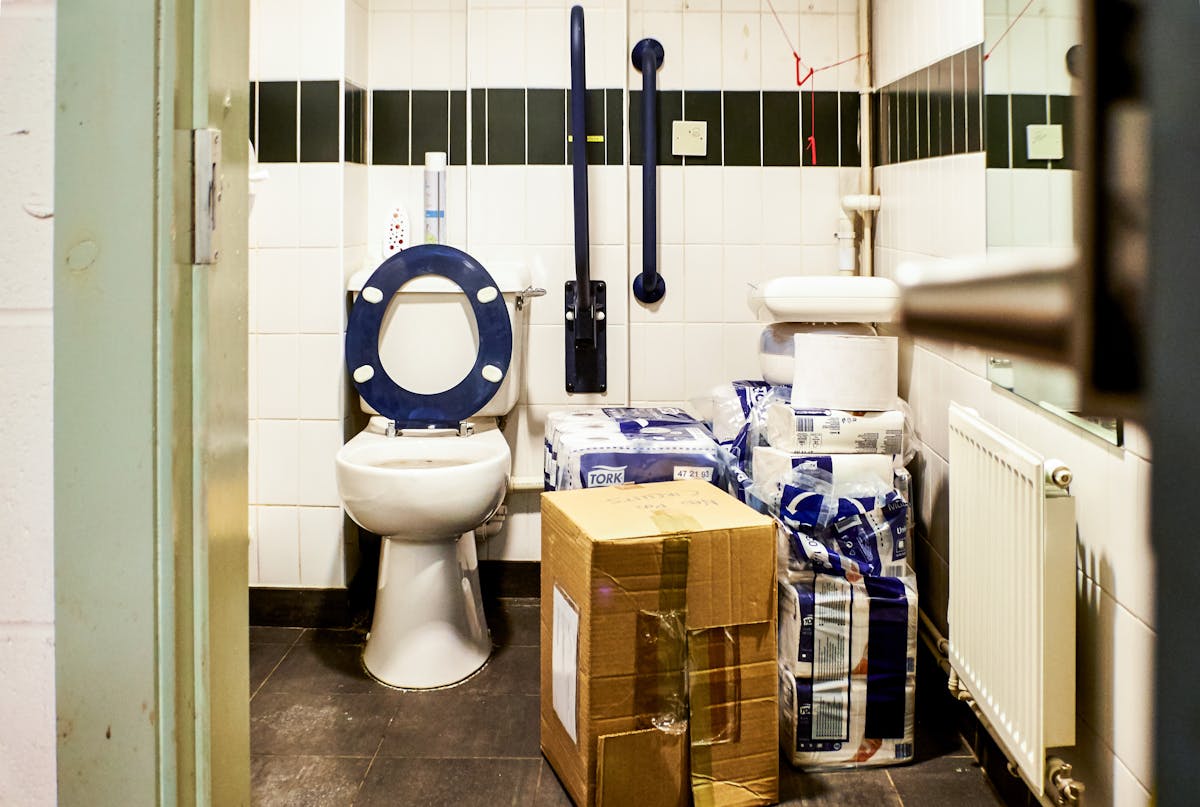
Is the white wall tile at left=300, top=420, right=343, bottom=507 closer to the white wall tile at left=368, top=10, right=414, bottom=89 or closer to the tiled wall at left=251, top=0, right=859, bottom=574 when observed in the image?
the tiled wall at left=251, top=0, right=859, bottom=574

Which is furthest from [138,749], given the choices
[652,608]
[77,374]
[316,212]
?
[316,212]

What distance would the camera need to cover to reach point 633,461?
208 cm

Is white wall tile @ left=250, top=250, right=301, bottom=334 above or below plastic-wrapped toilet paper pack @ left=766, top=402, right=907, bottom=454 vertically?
above

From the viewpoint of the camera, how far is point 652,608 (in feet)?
5.39

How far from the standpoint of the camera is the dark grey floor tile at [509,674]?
7.31 feet

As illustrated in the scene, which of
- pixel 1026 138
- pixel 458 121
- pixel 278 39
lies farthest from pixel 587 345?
pixel 1026 138

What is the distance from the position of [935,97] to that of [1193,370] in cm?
215

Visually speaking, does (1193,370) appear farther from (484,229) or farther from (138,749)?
(484,229)

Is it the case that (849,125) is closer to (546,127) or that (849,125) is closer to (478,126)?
(546,127)

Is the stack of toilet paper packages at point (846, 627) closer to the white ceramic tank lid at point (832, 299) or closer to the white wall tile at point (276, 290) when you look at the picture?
the white ceramic tank lid at point (832, 299)

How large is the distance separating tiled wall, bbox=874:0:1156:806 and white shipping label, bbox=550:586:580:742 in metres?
0.82

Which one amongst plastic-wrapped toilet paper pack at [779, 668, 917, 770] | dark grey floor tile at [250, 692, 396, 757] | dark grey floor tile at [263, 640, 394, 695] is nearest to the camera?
plastic-wrapped toilet paper pack at [779, 668, 917, 770]

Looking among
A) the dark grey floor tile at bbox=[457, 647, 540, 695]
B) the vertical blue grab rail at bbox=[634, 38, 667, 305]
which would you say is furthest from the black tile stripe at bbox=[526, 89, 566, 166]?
the dark grey floor tile at bbox=[457, 647, 540, 695]

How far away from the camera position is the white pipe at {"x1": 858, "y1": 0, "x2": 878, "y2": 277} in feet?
8.72
